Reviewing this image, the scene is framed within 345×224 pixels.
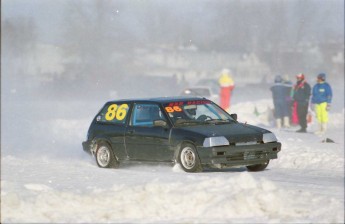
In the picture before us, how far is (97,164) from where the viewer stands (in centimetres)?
1645

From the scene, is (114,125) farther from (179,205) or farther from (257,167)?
(179,205)

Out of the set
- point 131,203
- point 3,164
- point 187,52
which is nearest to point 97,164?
point 3,164

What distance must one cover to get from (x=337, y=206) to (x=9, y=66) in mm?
67937

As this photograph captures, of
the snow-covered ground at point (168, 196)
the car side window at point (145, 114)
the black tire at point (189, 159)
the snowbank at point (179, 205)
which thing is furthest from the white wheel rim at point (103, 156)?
the snowbank at point (179, 205)

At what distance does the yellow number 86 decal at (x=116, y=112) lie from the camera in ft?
53.1

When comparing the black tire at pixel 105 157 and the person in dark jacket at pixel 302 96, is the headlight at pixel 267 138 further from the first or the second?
the person in dark jacket at pixel 302 96

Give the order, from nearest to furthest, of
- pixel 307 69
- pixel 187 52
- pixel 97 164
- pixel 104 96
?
1. pixel 97 164
2. pixel 104 96
3. pixel 187 52
4. pixel 307 69

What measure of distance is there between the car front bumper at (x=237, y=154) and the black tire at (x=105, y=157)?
2264 mm

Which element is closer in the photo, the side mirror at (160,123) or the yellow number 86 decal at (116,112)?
the side mirror at (160,123)

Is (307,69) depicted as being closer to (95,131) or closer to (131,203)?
(95,131)

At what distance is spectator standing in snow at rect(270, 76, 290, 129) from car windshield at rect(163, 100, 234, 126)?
40.3ft

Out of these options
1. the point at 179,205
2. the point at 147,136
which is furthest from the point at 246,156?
the point at 179,205

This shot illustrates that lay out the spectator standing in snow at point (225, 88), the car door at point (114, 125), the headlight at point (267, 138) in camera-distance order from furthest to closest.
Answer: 1. the spectator standing in snow at point (225, 88)
2. the car door at point (114, 125)
3. the headlight at point (267, 138)

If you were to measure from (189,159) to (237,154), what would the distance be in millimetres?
799
